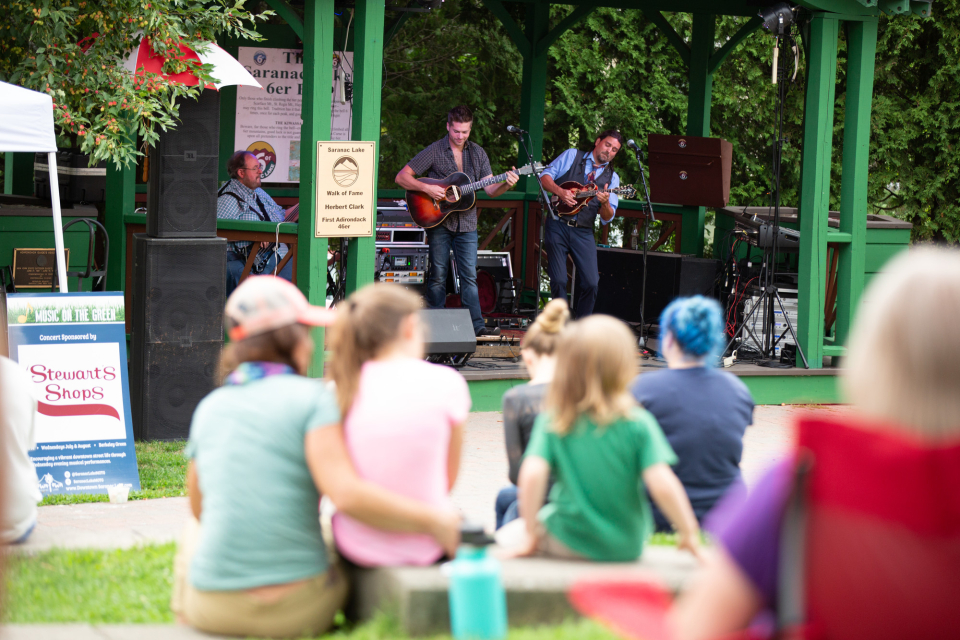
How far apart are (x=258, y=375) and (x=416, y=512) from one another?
0.57 meters

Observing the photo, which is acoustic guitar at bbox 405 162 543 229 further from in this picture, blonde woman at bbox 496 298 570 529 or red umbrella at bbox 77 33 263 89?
blonde woman at bbox 496 298 570 529

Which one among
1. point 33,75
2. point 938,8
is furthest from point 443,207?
point 938,8

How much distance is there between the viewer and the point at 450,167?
29.9ft

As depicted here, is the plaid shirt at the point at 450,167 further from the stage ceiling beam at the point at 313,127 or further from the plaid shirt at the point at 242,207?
the stage ceiling beam at the point at 313,127

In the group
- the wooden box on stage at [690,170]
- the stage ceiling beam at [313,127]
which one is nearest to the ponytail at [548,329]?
the stage ceiling beam at [313,127]

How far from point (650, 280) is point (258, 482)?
7664 millimetres

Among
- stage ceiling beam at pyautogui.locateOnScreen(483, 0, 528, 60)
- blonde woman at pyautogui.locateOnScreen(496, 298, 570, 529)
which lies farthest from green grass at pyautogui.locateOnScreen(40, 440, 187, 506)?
stage ceiling beam at pyautogui.locateOnScreen(483, 0, 528, 60)

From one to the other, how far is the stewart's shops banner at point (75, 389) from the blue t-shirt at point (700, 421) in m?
3.14

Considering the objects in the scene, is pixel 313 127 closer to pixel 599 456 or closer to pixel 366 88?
pixel 366 88

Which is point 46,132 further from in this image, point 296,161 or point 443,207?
point 296,161

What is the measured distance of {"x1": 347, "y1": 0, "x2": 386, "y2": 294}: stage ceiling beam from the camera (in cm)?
745

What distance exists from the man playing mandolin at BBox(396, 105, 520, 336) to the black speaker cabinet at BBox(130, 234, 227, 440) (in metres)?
2.20

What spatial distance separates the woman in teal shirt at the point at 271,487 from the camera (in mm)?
3152

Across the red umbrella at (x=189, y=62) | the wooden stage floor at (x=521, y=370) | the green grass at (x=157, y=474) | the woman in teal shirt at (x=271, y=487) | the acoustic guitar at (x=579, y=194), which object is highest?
the red umbrella at (x=189, y=62)
